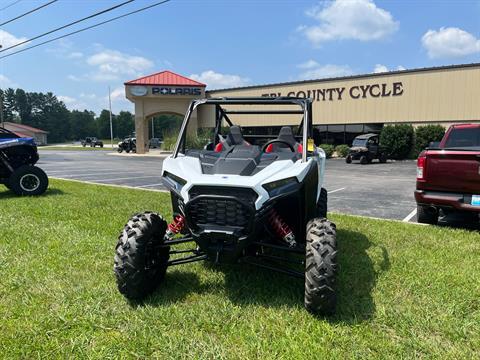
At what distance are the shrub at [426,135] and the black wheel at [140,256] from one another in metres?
25.6

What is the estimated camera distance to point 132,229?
3.44 m

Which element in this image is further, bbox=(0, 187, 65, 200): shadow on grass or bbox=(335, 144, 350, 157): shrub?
bbox=(335, 144, 350, 157): shrub

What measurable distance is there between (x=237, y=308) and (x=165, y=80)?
36037mm

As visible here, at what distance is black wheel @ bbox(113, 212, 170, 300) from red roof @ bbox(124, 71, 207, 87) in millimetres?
34348

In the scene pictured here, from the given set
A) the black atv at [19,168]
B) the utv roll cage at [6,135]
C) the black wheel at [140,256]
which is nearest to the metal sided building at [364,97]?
the black atv at [19,168]

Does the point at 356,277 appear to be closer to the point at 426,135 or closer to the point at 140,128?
the point at 426,135

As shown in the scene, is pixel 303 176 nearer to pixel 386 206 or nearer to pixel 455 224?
Result: pixel 455 224

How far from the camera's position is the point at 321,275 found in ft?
9.97

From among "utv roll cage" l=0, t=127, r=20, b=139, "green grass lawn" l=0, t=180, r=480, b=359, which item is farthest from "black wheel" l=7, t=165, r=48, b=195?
"green grass lawn" l=0, t=180, r=480, b=359

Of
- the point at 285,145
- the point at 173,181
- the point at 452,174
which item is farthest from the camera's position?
the point at 452,174

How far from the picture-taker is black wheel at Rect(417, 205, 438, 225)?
21.8 ft

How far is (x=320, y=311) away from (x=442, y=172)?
4003 mm

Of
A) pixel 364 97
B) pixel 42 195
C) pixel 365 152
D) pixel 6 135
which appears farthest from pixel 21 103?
pixel 42 195

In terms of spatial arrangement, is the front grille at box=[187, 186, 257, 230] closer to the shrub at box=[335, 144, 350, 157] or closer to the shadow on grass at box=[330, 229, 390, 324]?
the shadow on grass at box=[330, 229, 390, 324]
